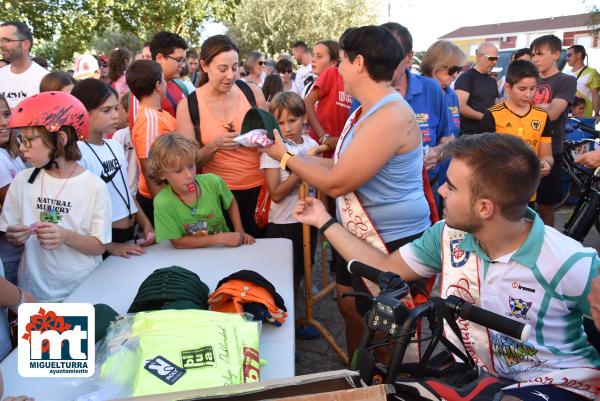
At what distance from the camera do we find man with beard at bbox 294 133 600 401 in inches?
60.2

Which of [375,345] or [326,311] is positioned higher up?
[375,345]

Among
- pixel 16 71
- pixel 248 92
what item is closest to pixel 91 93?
pixel 248 92

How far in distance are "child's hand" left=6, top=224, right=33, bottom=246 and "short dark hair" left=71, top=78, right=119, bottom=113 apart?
100 cm

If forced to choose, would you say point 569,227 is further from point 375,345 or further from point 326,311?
point 375,345

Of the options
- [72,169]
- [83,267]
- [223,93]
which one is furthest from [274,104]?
[83,267]

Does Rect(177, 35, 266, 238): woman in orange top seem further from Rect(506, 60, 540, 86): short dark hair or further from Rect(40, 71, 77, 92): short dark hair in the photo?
Rect(506, 60, 540, 86): short dark hair

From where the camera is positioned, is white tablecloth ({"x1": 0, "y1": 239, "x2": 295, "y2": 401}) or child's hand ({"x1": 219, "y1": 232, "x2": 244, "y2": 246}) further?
child's hand ({"x1": 219, "y1": 232, "x2": 244, "y2": 246})

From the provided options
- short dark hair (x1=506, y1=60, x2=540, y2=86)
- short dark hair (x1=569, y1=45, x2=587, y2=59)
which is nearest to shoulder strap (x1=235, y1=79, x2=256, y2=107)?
short dark hair (x1=506, y1=60, x2=540, y2=86)

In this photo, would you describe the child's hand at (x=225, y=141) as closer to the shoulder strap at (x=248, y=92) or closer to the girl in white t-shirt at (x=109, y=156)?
the shoulder strap at (x=248, y=92)

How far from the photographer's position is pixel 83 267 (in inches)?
104

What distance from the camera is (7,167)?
3.05m

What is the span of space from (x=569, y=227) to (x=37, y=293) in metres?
4.64

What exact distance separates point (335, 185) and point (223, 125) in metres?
1.44

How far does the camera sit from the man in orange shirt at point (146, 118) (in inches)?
140
